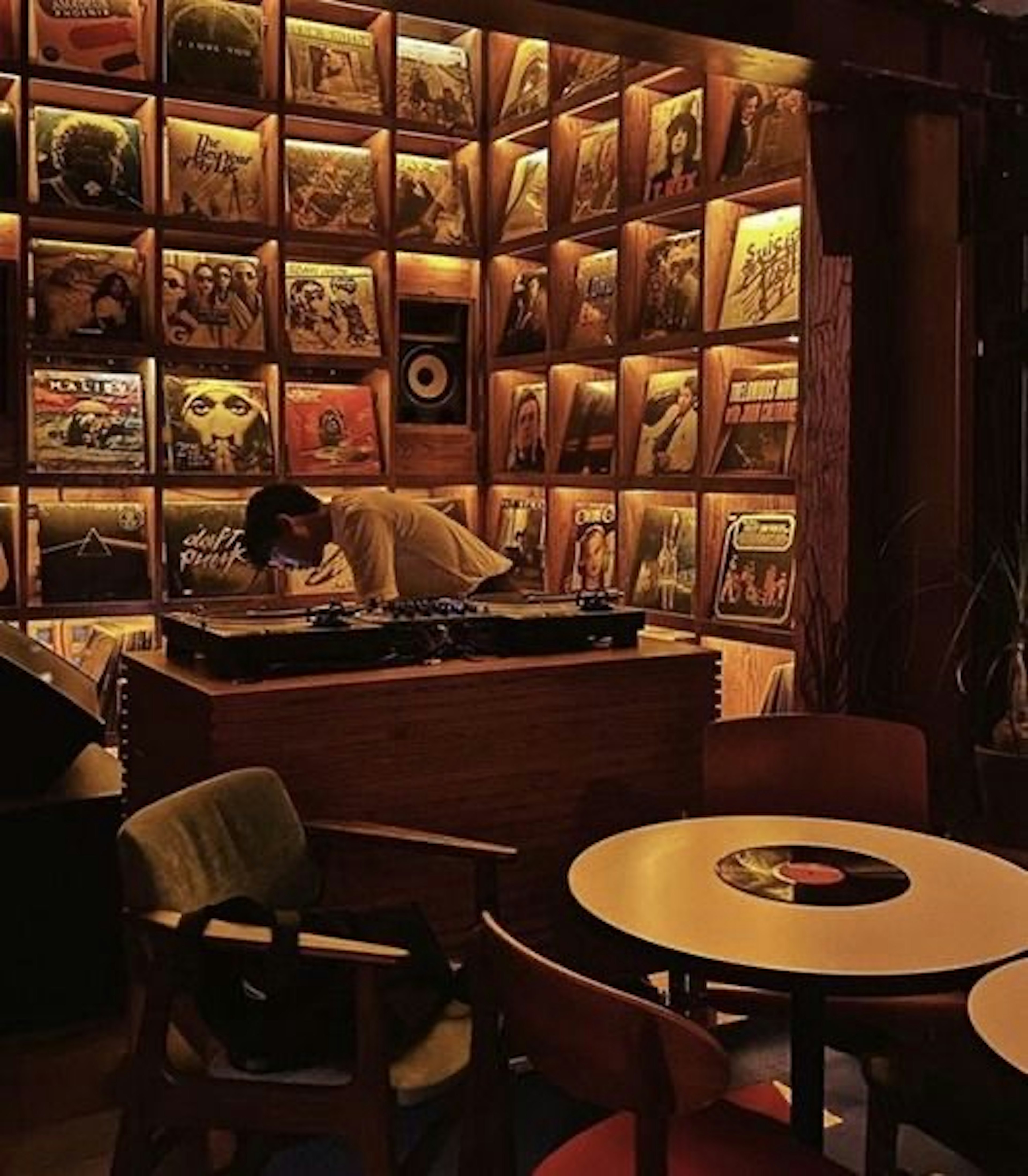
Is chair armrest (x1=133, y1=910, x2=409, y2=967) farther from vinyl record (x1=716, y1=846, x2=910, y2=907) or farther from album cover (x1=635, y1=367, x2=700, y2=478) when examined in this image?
album cover (x1=635, y1=367, x2=700, y2=478)

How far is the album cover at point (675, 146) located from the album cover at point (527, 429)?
93 cm

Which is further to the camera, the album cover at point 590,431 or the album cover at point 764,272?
the album cover at point 590,431

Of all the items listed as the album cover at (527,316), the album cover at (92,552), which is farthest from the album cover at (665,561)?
the album cover at (92,552)

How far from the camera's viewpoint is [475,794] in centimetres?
311

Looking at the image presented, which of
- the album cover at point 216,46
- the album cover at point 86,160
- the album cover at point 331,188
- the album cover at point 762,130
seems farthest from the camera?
the album cover at point 331,188

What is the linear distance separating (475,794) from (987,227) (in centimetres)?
214

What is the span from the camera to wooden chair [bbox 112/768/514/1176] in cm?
209

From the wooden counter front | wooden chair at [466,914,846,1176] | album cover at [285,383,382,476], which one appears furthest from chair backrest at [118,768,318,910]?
album cover at [285,383,382,476]

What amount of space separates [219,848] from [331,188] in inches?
128

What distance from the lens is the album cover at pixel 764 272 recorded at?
13.5 ft

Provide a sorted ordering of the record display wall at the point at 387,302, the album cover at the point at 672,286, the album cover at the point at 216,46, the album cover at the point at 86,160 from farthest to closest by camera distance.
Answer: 1. the album cover at the point at 216,46
2. the album cover at the point at 86,160
3. the album cover at the point at 672,286
4. the record display wall at the point at 387,302

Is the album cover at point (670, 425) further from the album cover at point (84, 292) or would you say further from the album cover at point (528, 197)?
the album cover at point (84, 292)

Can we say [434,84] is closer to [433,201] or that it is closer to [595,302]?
[433,201]

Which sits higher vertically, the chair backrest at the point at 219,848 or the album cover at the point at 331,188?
the album cover at the point at 331,188
